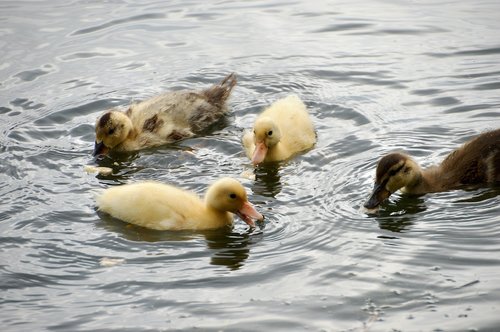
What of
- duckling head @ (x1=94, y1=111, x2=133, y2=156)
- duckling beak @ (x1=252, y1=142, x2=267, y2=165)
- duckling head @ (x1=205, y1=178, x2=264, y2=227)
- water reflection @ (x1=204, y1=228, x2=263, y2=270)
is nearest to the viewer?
water reflection @ (x1=204, y1=228, x2=263, y2=270)

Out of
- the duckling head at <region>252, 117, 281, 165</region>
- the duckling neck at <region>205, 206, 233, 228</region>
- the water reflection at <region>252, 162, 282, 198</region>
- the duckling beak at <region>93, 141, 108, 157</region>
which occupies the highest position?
the duckling head at <region>252, 117, 281, 165</region>

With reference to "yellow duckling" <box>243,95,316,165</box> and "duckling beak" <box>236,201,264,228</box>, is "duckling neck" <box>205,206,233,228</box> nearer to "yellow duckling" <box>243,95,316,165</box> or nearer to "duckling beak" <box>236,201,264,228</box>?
"duckling beak" <box>236,201,264,228</box>

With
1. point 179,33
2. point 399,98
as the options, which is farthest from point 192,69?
point 399,98

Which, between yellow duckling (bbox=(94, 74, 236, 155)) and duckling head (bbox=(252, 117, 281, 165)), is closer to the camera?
duckling head (bbox=(252, 117, 281, 165))

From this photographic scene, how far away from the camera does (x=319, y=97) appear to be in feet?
35.4

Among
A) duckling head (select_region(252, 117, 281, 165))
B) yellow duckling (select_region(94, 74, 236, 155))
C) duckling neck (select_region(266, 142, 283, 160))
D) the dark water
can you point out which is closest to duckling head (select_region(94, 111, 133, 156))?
yellow duckling (select_region(94, 74, 236, 155))

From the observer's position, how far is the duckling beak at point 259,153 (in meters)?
9.21

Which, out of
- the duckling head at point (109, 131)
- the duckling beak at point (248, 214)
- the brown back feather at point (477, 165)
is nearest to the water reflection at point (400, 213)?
the brown back feather at point (477, 165)

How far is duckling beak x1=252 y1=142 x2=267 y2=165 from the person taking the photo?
9211 mm

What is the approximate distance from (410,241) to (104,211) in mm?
2492

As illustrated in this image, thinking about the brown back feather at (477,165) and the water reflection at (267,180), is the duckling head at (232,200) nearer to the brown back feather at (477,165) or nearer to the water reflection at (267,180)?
the water reflection at (267,180)

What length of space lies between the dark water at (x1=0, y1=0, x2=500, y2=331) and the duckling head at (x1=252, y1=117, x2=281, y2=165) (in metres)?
0.15

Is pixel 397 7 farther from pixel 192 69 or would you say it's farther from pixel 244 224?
pixel 244 224

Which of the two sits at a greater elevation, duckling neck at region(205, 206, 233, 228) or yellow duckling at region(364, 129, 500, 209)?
yellow duckling at region(364, 129, 500, 209)
